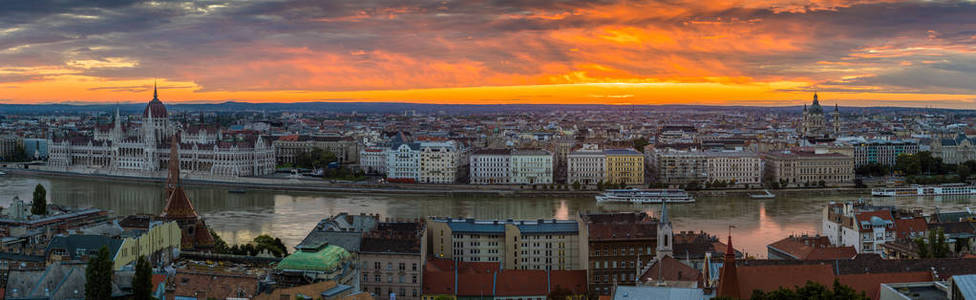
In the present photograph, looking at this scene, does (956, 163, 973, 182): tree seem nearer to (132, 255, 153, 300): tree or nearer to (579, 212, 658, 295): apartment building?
(579, 212, 658, 295): apartment building

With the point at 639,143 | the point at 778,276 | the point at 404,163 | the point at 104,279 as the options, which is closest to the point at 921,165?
the point at 639,143

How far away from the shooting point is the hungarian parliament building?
33.0 metres

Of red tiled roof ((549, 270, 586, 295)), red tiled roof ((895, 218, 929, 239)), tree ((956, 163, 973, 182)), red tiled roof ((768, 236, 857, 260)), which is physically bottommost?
red tiled roof ((549, 270, 586, 295))

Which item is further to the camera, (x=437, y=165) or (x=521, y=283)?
(x=437, y=165)

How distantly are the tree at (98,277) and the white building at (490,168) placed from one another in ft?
71.0

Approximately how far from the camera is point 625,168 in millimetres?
29359

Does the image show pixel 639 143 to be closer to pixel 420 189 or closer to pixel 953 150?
pixel 953 150

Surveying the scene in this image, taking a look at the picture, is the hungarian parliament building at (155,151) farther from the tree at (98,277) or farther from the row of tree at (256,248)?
the tree at (98,277)

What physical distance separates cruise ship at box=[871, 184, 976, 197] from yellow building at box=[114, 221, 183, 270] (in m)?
20.0

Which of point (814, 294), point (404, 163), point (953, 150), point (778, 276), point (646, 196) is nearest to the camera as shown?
point (814, 294)

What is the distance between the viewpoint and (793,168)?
98.0 ft

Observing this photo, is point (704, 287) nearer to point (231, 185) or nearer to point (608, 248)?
point (608, 248)

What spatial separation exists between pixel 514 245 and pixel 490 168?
17.1 metres

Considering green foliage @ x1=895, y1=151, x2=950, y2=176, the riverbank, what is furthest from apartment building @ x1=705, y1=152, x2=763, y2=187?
green foliage @ x1=895, y1=151, x2=950, y2=176
